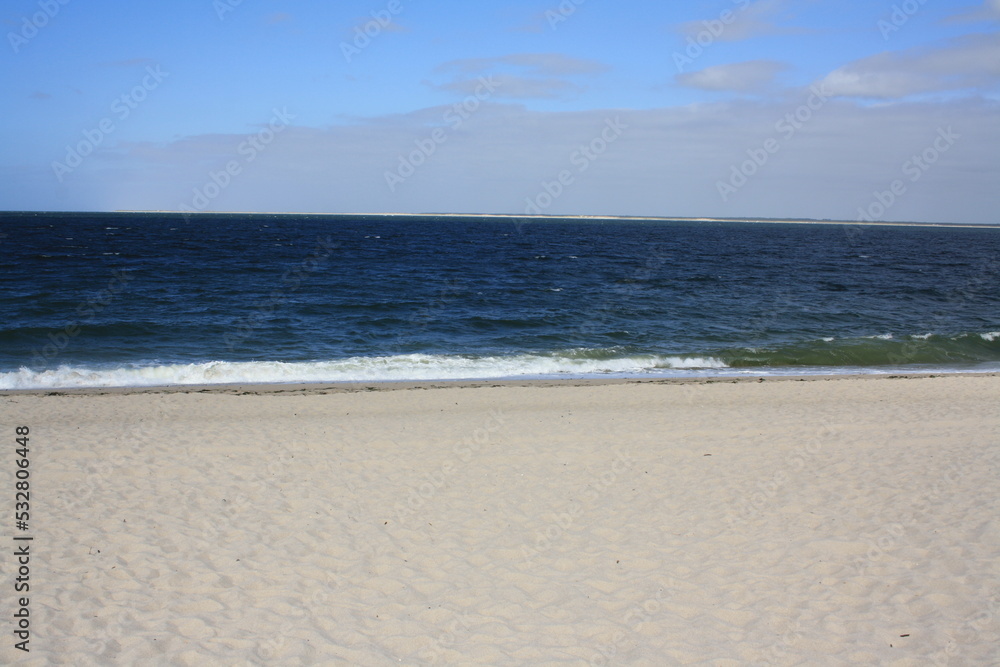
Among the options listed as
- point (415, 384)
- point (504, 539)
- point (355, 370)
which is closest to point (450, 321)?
point (355, 370)

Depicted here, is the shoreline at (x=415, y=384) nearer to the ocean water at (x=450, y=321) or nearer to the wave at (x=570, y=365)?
the wave at (x=570, y=365)

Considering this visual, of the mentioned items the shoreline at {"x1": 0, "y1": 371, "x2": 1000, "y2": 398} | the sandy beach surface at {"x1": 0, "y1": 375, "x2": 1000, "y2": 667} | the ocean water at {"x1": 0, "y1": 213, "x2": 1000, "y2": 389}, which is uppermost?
the ocean water at {"x1": 0, "y1": 213, "x2": 1000, "y2": 389}

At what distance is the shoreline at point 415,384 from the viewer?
1262 cm

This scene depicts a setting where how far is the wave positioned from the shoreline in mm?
604

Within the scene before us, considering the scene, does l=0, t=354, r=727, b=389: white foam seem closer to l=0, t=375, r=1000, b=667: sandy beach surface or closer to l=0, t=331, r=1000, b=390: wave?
l=0, t=331, r=1000, b=390: wave

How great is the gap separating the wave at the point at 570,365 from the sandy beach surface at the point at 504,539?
3738 mm

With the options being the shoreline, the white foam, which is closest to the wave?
the white foam

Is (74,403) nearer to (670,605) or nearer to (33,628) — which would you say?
(33,628)

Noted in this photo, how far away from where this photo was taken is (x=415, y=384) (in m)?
13.8

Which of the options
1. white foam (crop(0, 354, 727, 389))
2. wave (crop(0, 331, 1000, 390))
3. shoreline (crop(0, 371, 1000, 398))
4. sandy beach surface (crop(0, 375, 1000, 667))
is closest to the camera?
sandy beach surface (crop(0, 375, 1000, 667))

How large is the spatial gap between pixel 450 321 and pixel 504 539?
15.6 metres

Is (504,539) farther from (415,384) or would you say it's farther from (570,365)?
(570,365)

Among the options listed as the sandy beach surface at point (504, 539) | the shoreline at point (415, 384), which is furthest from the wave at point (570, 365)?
the sandy beach surface at point (504, 539)

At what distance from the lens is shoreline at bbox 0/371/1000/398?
12625 millimetres
